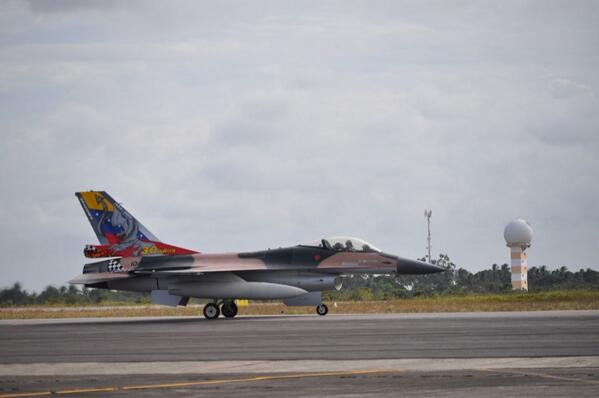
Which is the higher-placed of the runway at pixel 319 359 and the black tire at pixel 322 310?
the black tire at pixel 322 310

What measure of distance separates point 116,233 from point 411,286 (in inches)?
1881

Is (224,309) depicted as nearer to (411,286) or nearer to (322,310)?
(322,310)

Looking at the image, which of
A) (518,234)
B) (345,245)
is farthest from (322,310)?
(518,234)

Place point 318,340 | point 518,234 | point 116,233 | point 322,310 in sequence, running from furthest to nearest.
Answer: point 518,234
point 116,233
point 322,310
point 318,340

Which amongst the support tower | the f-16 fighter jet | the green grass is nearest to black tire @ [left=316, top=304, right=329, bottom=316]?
the f-16 fighter jet

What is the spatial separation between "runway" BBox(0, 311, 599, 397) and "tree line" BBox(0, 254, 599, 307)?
28.2m

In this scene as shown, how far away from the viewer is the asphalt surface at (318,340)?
57.9 ft

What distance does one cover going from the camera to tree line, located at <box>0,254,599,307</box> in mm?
56062

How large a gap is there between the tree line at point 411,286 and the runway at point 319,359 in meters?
28.2

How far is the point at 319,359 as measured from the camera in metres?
16.8

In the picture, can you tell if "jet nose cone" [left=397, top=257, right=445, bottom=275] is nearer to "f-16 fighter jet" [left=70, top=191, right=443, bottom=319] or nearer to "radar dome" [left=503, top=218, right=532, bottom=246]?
"f-16 fighter jet" [left=70, top=191, right=443, bottom=319]

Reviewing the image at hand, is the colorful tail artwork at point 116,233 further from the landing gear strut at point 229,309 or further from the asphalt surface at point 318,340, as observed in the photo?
the asphalt surface at point 318,340

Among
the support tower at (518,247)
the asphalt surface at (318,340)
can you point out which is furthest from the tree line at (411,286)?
the asphalt surface at (318,340)

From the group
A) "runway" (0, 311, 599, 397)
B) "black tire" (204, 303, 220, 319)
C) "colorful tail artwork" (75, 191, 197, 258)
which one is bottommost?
"runway" (0, 311, 599, 397)
